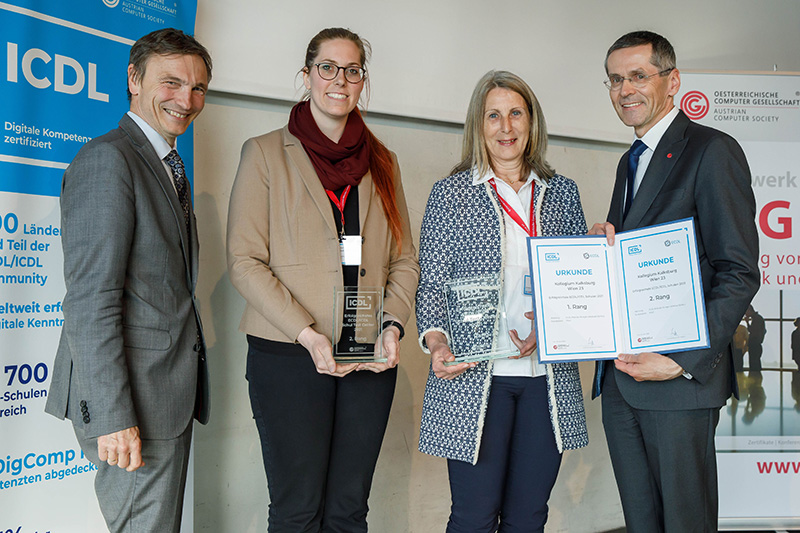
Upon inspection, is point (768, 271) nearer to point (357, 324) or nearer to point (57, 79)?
point (357, 324)

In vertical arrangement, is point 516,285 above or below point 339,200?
below

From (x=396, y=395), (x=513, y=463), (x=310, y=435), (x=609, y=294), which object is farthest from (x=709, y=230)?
(x=396, y=395)

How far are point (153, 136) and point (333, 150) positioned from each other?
54 cm

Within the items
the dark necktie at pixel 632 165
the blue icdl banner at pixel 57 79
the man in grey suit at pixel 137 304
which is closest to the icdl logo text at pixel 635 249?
the dark necktie at pixel 632 165

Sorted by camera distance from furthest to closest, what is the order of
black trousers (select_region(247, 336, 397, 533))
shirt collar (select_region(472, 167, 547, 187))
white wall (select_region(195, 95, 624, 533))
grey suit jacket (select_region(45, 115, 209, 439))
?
white wall (select_region(195, 95, 624, 533)) < shirt collar (select_region(472, 167, 547, 187)) < black trousers (select_region(247, 336, 397, 533)) < grey suit jacket (select_region(45, 115, 209, 439))

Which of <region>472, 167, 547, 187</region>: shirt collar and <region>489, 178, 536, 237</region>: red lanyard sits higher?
<region>472, 167, 547, 187</region>: shirt collar

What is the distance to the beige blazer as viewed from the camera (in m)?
1.82

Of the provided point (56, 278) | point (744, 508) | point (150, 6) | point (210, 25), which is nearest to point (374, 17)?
point (210, 25)

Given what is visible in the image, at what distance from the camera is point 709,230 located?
1.75 meters

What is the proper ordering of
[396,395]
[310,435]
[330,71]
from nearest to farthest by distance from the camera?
[310,435] < [330,71] < [396,395]

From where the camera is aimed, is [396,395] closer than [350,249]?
No

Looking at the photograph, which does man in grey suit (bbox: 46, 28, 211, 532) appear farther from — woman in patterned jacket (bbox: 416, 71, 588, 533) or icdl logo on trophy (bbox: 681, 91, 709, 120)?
icdl logo on trophy (bbox: 681, 91, 709, 120)

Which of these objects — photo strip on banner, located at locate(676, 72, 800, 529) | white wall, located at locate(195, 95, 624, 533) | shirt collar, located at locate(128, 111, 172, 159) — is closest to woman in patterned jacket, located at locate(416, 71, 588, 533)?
shirt collar, located at locate(128, 111, 172, 159)

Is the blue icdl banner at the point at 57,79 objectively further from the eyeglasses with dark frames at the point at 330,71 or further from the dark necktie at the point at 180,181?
the eyeglasses with dark frames at the point at 330,71
